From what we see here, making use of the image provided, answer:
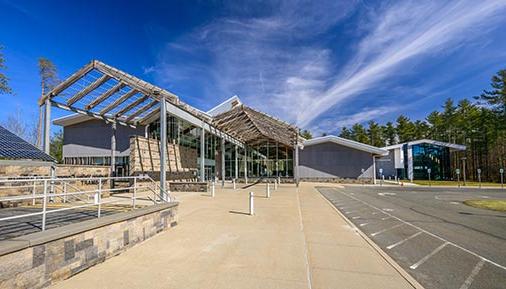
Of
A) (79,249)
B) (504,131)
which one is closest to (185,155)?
(79,249)

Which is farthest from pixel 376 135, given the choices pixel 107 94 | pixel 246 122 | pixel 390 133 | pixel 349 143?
pixel 107 94

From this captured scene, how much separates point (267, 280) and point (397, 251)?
3768 mm

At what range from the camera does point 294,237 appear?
23.8 ft

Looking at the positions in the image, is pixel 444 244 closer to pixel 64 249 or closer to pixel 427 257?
pixel 427 257

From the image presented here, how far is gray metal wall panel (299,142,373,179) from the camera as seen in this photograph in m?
38.7

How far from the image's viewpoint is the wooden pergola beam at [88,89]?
1619 cm

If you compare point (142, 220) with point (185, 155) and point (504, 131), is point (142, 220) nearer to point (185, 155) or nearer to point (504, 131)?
point (185, 155)

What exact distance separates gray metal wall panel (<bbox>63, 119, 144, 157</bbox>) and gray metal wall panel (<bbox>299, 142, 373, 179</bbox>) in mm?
25071

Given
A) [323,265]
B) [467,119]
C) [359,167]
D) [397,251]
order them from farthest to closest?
[467,119]
[359,167]
[397,251]
[323,265]

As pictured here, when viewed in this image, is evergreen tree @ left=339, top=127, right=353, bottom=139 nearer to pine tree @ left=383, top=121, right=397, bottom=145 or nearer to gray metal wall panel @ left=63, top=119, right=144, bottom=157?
pine tree @ left=383, top=121, right=397, bottom=145

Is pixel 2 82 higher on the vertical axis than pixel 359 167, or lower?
higher

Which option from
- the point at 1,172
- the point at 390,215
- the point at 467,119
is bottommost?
the point at 390,215

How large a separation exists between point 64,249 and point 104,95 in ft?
53.3

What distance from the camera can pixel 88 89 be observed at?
675 inches
